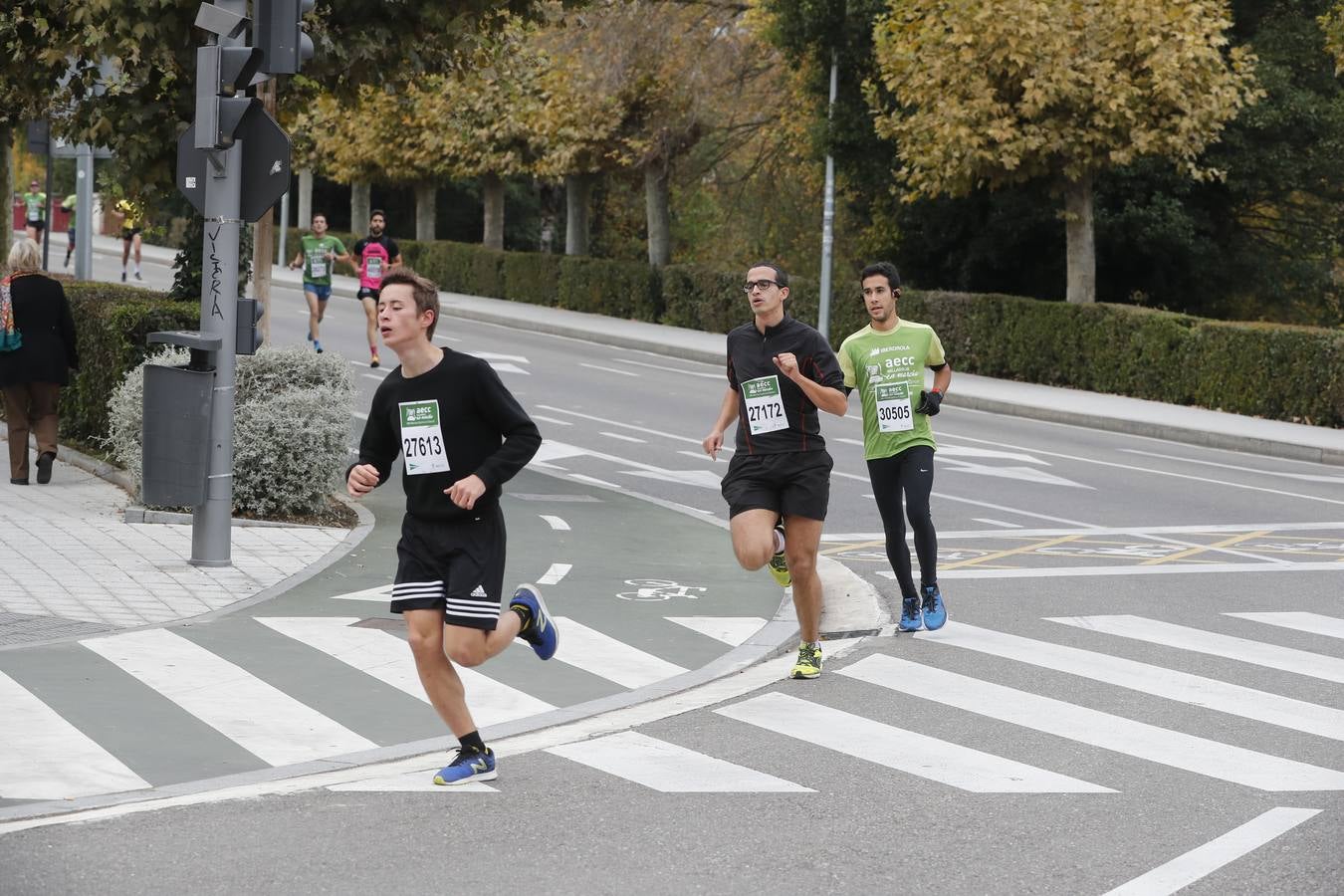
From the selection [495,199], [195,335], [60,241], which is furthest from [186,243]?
[60,241]

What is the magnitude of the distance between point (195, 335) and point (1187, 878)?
690 cm

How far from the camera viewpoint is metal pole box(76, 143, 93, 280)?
2483 cm

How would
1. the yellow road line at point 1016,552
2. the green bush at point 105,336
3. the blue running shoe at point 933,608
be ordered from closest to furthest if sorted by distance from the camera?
the blue running shoe at point 933,608
the yellow road line at point 1016,552
the green bush at point 105,336

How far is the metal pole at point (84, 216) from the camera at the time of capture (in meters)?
24.8

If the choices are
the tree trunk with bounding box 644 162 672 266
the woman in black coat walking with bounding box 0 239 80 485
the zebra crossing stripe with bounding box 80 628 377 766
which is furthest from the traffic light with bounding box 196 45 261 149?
the tree trunk with bounding box 644 162 672 266

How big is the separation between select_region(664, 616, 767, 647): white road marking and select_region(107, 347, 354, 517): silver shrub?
3481mm

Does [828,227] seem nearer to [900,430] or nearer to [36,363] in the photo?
[36,363]

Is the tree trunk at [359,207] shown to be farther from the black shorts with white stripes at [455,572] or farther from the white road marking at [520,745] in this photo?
the black shorts with white stripes at [455,572]

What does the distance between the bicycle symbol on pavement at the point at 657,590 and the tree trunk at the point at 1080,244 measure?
18681 millimetres

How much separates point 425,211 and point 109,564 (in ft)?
140

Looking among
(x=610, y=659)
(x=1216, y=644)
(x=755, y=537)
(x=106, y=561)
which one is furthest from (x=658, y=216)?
(x=755, y=537)

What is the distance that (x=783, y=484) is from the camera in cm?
871

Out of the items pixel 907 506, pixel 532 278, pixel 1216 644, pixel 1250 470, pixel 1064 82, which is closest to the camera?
pixel 1216 644

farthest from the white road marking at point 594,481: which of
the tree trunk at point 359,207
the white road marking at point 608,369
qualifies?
the tree trunk at point 359,207
